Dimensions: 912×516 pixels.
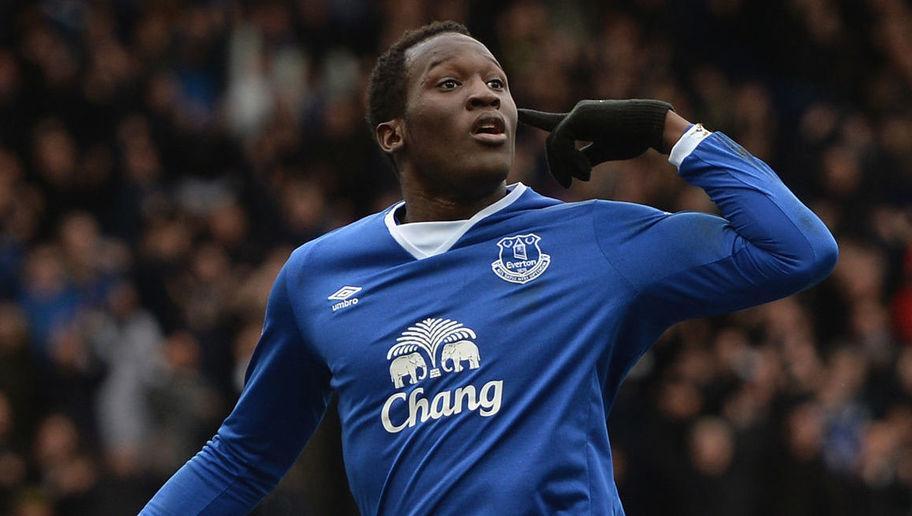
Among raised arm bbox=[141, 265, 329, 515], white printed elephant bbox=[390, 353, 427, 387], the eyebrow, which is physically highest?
the eyebrow

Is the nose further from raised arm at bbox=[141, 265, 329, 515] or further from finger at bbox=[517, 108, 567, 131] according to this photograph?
raised arm at bbox=[141, 265, 329, 515]

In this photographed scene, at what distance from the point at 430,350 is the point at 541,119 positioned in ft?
2.19

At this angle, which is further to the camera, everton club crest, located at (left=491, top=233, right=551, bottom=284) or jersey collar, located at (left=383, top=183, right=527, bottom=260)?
jersey collar, located at (left=383, top=183, right=527, bottom=260)

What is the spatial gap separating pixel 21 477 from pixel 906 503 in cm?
558

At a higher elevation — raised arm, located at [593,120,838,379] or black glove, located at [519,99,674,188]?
black glove, located at [519,99,674,188]

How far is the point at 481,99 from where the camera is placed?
4.13m

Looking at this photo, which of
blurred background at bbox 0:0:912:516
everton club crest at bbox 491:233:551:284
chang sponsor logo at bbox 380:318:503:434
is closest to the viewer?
chang sponsor logo at bbox 380:318:503:434

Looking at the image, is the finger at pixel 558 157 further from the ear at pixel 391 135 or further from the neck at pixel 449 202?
the ear at pixel 391 135

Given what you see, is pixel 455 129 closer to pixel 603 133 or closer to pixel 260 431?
pixel 603 133

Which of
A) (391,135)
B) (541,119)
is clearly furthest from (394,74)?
(541,119)

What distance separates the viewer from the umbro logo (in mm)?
4207

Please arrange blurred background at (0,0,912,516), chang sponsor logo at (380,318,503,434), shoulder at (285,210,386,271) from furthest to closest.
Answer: blurred background at (0,0,912,516), shoulder at (285,210,386,271), chang sponsor logo at (380,318,503,434)

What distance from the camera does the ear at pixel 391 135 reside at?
436cm

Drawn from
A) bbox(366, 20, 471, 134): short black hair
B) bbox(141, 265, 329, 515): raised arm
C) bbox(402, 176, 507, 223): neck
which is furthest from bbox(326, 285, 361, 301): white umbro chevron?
bbox(366, 20, 471, 134): short black hair
